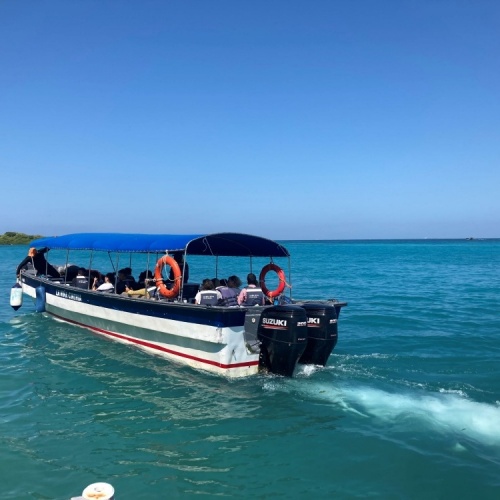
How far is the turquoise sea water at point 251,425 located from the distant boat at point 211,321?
1.32 feet

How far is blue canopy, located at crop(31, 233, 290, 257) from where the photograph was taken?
34.9 feet

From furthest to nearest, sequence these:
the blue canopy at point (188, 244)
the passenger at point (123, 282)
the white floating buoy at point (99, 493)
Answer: the passenger at point (123, 282), the blue canopy at point (188, 244), the white floating buoy at point (99, 493)

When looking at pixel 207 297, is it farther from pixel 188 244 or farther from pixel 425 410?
pixel 425 410

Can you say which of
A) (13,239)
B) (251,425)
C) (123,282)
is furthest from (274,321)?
(13,239)

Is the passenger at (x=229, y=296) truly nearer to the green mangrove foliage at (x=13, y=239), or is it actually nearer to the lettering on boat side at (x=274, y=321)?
the lettering on boat side at (x=274, y=321)

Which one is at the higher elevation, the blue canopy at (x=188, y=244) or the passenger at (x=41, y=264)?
the blue canopy at (x=188, y=244)

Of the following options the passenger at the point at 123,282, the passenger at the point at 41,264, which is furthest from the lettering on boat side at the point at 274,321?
the passenger at the point at 41,264

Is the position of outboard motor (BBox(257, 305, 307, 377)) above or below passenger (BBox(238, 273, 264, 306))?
below

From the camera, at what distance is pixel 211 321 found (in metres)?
9.32

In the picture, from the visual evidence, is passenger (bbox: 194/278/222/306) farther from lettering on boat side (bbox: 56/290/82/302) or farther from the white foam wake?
lettering on boat side (bbox: 56/290/82/302)

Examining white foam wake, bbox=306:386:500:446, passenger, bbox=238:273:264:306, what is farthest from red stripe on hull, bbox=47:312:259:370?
white foam wake, bbox=306:386:500:446

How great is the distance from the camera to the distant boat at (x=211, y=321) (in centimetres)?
910

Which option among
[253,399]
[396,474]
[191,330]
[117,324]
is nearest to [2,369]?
[117,324]

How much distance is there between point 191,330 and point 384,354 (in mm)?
5168
